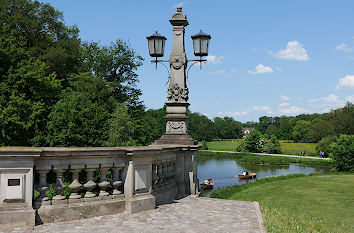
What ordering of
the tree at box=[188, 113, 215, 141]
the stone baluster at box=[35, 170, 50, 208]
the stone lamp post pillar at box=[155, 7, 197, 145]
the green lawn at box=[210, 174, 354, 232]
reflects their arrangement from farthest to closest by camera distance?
the tree at box=[188, 113, 215, 141], the green lawn at box=[210, 174, 354, 232], the stone lamp post pillar at box=[155, 7, 197, 145], the stone baluster at box=[35, 170, 50, 208]

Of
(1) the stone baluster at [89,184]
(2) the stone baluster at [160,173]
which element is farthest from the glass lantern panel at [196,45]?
(1) the stone baluster at [89,184]

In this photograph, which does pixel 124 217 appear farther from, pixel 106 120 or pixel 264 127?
pixel 264 127

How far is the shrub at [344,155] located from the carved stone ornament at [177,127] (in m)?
36.1

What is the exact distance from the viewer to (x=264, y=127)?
542 feet

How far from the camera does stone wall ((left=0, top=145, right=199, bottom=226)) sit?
227 inches

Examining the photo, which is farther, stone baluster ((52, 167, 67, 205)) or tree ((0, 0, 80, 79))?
tree ((0, 0, 80, 79))

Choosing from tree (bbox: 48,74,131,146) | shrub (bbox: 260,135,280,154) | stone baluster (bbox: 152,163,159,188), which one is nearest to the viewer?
stone baluster (bbox: 152,163,159,188)

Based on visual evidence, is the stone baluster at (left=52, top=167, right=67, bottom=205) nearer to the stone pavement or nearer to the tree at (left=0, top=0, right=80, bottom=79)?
the stone pavement

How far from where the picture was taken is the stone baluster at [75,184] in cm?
642

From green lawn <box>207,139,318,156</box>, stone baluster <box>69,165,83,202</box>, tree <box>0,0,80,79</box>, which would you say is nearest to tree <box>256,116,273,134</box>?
green lawn <box>207,139,318,156</box>

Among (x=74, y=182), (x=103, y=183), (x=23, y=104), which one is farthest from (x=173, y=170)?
(x=23, y=104)

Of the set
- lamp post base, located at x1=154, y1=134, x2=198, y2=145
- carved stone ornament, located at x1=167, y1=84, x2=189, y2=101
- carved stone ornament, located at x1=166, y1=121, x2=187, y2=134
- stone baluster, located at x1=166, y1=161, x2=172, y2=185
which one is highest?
carved stone ornament, located at x1=167, y1=84, x2=189, y2=101

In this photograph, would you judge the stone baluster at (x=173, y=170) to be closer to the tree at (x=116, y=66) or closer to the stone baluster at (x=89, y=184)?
the stone baluster at (x=89, y=184)

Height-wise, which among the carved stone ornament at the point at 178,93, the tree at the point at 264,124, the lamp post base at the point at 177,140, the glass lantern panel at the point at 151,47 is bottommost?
the lamp post base at the point at 177,140
